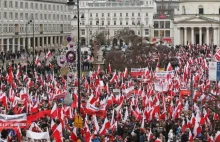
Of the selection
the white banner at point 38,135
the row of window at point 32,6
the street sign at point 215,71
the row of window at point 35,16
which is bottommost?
the white banner at point 38,135

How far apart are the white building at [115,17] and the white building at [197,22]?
94.2 ft

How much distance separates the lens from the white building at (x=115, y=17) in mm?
136500

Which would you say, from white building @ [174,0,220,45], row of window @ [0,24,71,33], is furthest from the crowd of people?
white building @ [174,0,220,45]

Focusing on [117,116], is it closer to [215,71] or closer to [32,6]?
[215,71]

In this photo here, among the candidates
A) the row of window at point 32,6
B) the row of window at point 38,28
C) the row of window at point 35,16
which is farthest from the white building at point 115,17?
the row of window at point 32,6

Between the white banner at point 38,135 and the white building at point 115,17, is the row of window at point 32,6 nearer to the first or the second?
the white building at point 115,17

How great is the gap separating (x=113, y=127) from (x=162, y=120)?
324 centimetres

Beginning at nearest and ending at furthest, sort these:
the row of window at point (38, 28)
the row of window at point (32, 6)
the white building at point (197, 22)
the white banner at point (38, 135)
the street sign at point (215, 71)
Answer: the white banner at point (38, 135) → the street sign at point (215, 71) → the row of window at point (38, 28) → the row of window at point (32, 6) → the white building at point (197, 22)

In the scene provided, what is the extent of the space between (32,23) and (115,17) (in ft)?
171

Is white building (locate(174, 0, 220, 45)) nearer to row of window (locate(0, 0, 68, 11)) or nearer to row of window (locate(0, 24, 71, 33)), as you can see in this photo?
row of window (locate(0, 24, 71, 33))

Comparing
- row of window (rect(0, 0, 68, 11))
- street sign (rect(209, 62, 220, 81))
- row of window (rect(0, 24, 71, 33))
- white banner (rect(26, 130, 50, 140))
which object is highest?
row of window (rect(0, 0, 68, 11))

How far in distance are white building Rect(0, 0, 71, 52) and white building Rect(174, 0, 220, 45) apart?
2281cm

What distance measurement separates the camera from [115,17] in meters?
139

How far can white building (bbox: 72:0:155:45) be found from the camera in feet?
448
